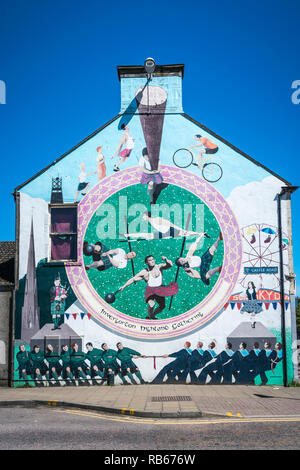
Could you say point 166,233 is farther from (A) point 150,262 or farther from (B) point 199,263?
(B) point 199,263

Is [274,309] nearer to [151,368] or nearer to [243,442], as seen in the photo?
[151,368]

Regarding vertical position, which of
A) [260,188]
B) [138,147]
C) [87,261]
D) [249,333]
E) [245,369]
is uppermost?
[138,147]

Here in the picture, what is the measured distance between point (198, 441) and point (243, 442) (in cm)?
73

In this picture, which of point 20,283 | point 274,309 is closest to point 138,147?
point 20,283

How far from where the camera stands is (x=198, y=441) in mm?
7934

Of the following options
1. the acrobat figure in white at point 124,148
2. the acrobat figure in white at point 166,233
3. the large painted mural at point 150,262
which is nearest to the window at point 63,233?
the large painted mural at point 150,262

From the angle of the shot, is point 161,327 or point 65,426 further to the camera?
point 161,327

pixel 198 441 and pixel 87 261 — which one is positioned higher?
pixel 87 261

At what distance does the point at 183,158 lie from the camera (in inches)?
646

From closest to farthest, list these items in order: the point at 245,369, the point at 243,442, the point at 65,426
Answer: the point at 243,442, the point at 65,426, the point at 245,369

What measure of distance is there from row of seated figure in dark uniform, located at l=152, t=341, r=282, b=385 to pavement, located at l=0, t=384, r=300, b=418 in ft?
1.07

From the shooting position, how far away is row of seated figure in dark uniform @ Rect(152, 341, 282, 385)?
15359mm

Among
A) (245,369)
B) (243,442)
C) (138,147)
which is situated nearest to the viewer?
(243,442)
